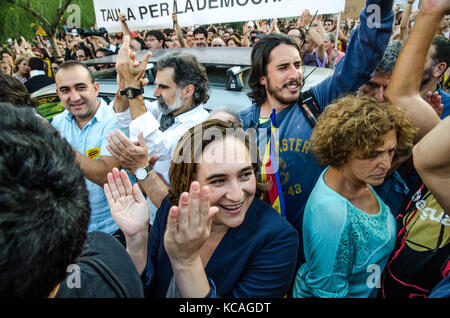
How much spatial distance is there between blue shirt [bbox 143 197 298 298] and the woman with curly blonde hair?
0.75 ft

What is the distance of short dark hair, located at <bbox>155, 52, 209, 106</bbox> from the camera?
2344 mm

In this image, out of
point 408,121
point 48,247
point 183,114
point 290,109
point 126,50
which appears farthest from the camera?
point 183,114

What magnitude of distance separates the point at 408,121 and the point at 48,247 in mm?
1617

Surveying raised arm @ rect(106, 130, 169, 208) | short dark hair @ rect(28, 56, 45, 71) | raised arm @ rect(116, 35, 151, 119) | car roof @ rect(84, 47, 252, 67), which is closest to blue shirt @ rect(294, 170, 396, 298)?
raised arm @ rect(106, 130, 169, 208)

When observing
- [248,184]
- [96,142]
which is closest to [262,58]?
[248,184]

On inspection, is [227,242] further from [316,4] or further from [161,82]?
[316,4]

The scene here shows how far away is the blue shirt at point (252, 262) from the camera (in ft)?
3.86

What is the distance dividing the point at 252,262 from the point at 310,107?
1.16 meters

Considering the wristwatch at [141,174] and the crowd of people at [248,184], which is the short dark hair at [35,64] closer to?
the crowd of people at [248,184]

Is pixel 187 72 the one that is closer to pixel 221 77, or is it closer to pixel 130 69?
pixel 130 69

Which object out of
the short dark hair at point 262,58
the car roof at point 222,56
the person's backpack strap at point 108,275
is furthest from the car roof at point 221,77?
the person's backpack strap at point 108,275

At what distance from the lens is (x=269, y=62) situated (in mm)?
2090
